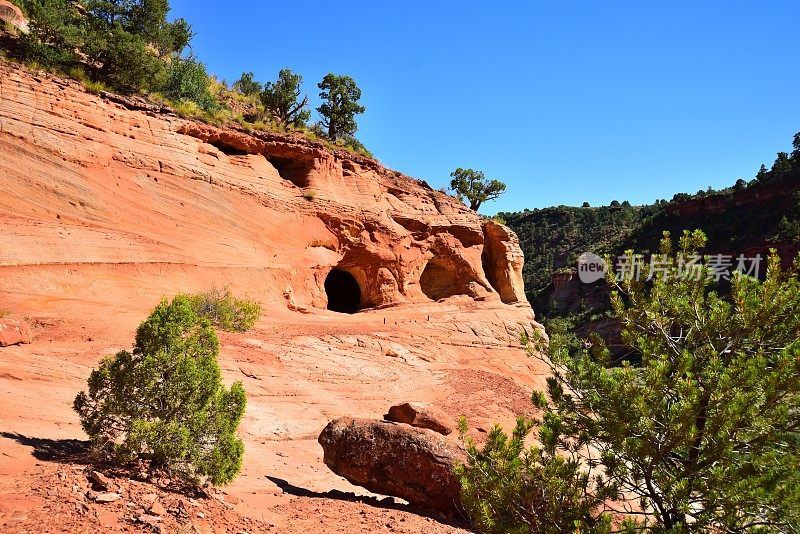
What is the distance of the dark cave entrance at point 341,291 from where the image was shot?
27.5 metres

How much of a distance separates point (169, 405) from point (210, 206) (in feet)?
44.7

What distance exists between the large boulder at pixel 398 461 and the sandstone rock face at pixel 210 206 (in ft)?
33.3

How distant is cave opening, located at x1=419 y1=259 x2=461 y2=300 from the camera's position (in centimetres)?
2769

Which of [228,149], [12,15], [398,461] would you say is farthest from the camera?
A: [228,149]

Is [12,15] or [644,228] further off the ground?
[644,228]

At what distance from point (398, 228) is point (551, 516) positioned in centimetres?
2116

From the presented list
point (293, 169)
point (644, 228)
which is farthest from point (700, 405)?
point (644, 228)

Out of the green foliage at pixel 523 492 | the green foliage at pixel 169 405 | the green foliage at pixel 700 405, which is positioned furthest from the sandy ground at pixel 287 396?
the green foliage at pixel 700 405

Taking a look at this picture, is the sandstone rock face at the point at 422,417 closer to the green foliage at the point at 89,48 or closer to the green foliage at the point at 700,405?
the green foliage at the point at 700,405

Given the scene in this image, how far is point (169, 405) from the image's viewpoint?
6.09 metres

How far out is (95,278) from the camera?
14.6 meters

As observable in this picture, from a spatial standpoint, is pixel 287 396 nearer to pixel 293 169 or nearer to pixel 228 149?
pixel 228 149

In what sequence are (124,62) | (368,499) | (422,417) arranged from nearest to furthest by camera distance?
(368,499), (422,417), (124,62)

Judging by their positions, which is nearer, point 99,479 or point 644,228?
point 99,479
